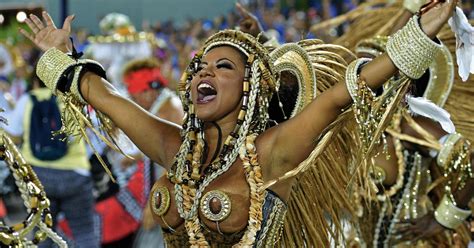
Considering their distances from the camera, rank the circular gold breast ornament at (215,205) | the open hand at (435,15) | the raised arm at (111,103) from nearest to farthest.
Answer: the open hand at (435,15) < the circular gold breast ornament at (215,205) < the raised arm at (111,103)

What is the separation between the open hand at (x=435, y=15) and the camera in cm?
335

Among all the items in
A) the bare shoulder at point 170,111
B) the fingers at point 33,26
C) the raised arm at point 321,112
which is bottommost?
the bare shoulder at point 170,111

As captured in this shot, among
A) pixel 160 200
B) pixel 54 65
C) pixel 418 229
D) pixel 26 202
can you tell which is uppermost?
pixel 54 65

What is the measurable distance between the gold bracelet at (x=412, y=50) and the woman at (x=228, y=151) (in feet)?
1.15

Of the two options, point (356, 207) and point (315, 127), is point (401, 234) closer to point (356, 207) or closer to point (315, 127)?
point (356, 207)

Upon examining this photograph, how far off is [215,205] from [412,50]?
0.89 m

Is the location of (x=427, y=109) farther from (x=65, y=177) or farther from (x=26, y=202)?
(x=65, y=177)

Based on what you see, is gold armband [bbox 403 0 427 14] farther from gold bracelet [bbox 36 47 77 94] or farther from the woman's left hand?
gold bracelet [bbox 36 47 77 94]

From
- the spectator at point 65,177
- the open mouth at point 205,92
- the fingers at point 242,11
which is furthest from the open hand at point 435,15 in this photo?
the spectator at point 65,177

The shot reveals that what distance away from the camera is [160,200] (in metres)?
3.99

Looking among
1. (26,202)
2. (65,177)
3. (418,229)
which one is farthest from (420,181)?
(65,177)

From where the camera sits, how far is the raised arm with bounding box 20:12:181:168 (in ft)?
13.6

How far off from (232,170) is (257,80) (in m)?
0.33

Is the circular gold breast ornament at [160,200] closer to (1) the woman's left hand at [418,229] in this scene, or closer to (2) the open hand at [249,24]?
(2) the open hand at [249,24]
